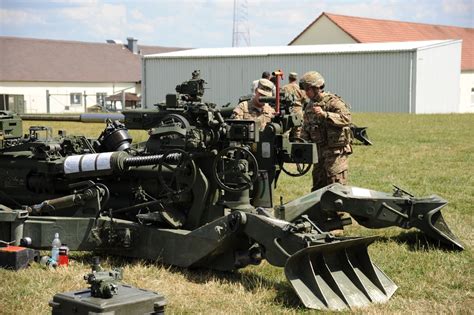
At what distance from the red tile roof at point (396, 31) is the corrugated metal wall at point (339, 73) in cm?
1253

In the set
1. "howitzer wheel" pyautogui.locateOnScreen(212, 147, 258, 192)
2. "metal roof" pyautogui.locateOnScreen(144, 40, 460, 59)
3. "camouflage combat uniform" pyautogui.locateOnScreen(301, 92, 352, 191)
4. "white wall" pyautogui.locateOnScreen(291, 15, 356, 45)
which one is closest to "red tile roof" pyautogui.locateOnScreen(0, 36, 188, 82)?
"metal roof" pyautogui.locateOnScreen(144, 40, 460, 59)

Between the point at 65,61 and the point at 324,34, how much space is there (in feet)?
62.4

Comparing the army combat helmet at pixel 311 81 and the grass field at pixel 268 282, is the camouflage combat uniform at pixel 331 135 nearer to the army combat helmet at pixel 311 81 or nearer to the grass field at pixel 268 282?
the army combat helmet at pixel 311 81

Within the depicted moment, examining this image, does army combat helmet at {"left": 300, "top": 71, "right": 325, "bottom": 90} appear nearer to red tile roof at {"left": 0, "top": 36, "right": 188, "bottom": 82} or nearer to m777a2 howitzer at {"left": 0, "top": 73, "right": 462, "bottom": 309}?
m777a2 howitzer at {"left": 0, "top": 73, "right": 462, "bottom": 309}

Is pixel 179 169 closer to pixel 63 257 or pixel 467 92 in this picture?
pixel 63 257

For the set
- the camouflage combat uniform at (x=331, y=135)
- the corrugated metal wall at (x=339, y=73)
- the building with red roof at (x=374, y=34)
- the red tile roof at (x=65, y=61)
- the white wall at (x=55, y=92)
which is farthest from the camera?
the red tile roof at (x=65, y=61)

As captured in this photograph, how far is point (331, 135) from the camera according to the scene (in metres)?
9.15

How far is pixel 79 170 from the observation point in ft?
26.2

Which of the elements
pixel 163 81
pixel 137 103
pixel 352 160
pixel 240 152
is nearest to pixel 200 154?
pixel 240 152

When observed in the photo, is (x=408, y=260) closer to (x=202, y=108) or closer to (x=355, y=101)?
(x=202, y=108)

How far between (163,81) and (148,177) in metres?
36.6

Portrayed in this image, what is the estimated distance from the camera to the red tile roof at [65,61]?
54.0 meters

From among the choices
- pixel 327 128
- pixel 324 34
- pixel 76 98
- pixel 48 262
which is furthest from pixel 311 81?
pixel 76 98

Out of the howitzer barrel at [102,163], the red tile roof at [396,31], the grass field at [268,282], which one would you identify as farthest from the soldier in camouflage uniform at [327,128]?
the red tile roof at [396,31]
